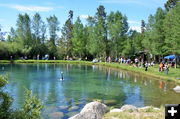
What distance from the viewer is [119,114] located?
10.1 metres

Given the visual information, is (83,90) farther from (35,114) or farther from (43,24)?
(43,24)

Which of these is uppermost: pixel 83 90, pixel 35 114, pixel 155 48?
pixel 155 48

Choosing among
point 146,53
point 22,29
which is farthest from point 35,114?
point 22,29

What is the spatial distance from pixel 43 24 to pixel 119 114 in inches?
2888

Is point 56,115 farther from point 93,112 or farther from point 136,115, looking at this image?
point 136,115

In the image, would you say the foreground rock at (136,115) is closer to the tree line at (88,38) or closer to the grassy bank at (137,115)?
the grassy bank at (137,115)

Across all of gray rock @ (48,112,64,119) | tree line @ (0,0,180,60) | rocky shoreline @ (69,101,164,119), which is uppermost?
tree line @ (0,0,180,60)

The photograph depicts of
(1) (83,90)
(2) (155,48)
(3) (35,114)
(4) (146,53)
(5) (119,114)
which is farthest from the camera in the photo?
(4) (146,53)

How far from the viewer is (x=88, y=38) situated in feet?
234

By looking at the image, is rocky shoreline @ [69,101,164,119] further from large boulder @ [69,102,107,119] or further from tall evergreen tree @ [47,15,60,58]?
tall evergreen tree @ [47,15,60,58]

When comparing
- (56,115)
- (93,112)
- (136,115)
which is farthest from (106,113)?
(56,115)

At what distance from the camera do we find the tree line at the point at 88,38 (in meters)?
53.2

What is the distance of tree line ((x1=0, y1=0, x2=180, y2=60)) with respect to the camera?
53.2 m

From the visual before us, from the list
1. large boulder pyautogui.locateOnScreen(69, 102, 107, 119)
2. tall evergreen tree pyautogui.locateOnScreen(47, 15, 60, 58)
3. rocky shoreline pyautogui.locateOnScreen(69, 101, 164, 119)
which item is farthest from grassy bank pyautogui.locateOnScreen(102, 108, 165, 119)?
tall evergreen tree pyautogui.locateOnScreen(47, 15, 60, 58)
